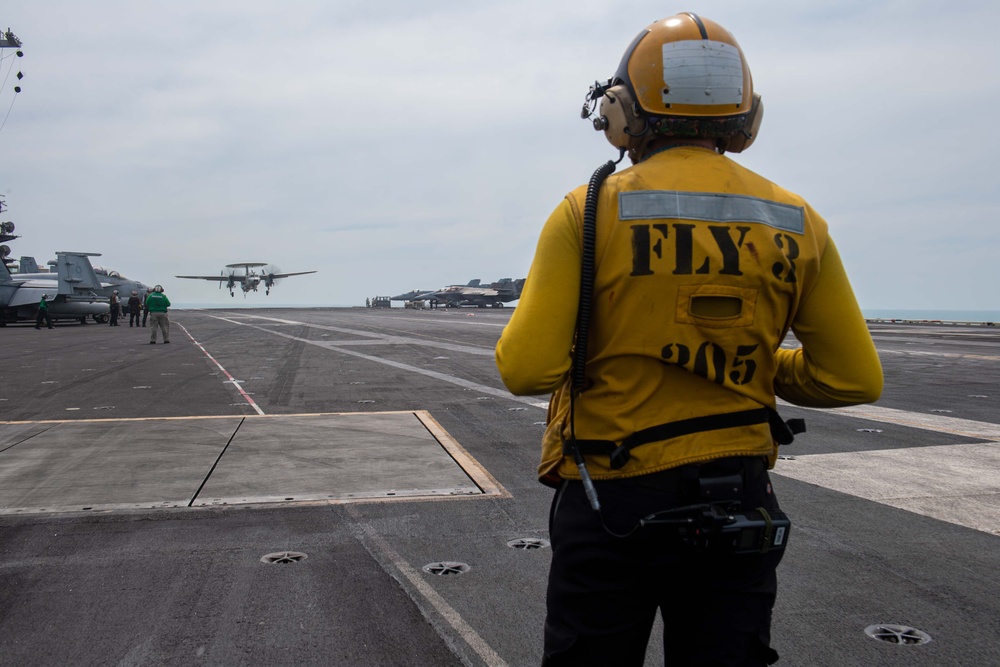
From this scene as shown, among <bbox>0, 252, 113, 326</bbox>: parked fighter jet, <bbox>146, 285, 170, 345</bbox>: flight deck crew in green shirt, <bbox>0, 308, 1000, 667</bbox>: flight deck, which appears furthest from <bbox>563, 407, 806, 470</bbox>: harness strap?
<bbox>0, 252, 113, 326</bbox>: parked fighter jet

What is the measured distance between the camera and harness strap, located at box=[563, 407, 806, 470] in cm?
187

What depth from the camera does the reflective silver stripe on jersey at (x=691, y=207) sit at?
188 cm

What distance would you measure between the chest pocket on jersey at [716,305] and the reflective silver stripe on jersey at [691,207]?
18 cm

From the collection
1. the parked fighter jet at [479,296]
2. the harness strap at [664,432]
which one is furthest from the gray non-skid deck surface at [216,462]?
the parked fighter jet at [479,296]

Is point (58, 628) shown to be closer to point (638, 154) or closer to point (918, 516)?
point (638, 154)

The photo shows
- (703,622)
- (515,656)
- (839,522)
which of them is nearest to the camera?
(703,622)

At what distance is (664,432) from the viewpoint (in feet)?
6.15

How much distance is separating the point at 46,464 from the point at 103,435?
1.52 m

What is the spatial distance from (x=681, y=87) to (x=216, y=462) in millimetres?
6165

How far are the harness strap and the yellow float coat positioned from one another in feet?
0.04

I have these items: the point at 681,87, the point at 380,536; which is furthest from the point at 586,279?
the point at 380,536

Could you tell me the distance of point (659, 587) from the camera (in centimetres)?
189

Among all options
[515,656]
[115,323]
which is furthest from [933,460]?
[115,323]

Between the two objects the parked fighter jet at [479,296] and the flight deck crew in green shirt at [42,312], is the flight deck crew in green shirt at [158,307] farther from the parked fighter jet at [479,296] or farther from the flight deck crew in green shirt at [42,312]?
the parked fighter jet at [479,296]
